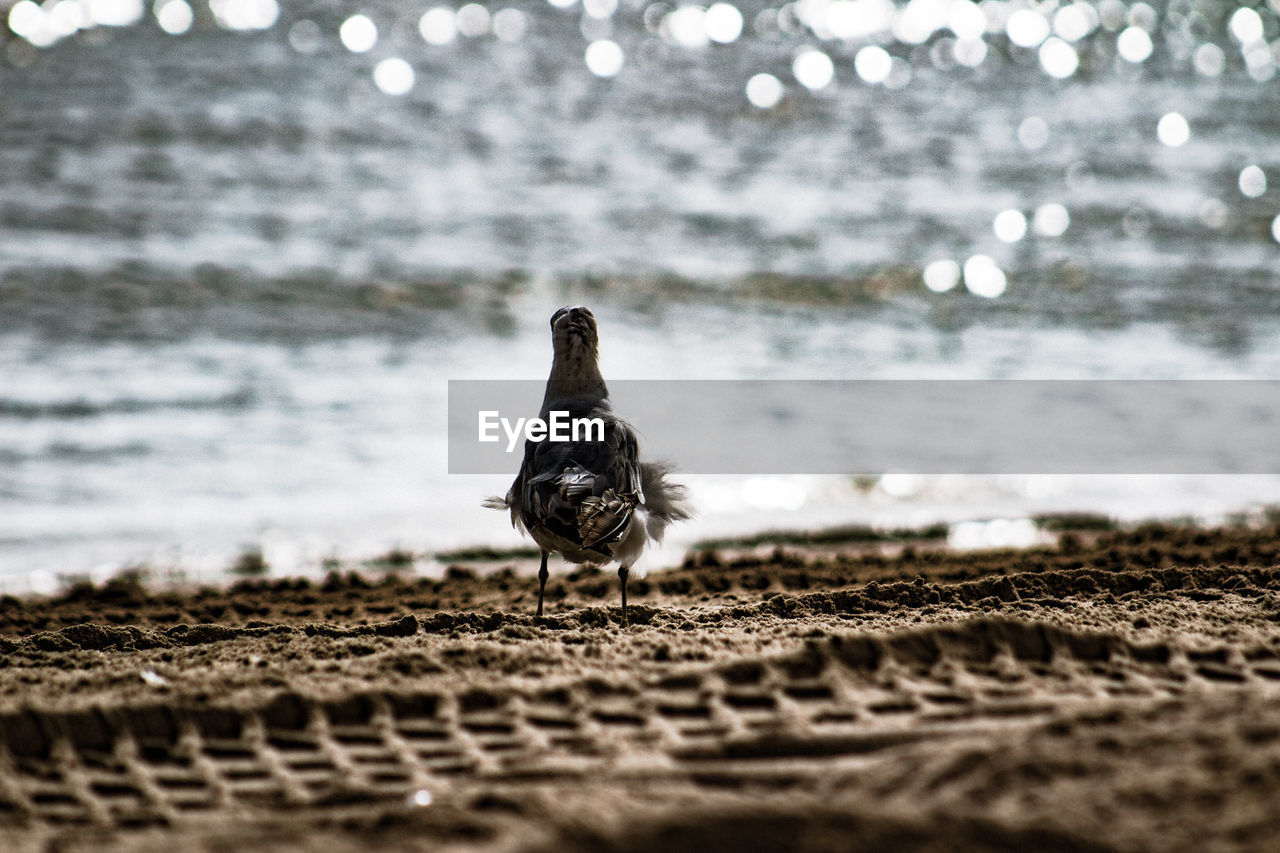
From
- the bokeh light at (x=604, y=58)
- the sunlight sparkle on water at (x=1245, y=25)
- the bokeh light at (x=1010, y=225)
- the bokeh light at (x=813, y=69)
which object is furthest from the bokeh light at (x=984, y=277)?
the sunlight sparkle on water at (x=1245, y=25)

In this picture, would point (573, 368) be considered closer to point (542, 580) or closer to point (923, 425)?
point (542, 580)

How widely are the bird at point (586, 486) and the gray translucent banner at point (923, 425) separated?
2.04 m

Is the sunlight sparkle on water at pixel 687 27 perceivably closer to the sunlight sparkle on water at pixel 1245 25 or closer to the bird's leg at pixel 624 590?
the sunlight sparkle on water at pixel 1245 25

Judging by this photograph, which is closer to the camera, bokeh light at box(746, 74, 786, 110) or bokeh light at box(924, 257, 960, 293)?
bokeh light at box(924, 257, 960, 293)

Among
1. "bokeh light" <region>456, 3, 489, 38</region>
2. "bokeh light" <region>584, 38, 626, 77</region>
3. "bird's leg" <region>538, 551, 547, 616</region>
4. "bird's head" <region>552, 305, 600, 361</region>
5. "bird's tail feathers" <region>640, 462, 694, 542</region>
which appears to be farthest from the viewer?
"bokeh light" <region>456, 3, 489, 38</region>

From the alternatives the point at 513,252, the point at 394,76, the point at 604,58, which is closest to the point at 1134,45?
the point at 604,58

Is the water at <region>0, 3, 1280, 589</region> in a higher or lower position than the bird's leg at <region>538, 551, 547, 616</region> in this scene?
higher

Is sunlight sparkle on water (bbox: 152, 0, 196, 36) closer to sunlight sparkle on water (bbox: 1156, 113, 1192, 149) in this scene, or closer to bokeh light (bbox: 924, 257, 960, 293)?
bokeh light (bbox: 924, 257, 960, 293)

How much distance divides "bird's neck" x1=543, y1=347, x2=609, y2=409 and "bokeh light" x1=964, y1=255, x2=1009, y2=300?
6.81 meters

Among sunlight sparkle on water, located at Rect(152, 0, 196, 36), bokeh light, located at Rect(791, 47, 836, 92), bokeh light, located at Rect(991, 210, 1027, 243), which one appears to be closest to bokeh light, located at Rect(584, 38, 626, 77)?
bokeh light, located at Rect(791, 47, 836, 92)

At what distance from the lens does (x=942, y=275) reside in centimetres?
1199

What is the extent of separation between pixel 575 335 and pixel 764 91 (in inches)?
560

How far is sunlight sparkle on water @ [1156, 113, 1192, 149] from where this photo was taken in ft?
56.0

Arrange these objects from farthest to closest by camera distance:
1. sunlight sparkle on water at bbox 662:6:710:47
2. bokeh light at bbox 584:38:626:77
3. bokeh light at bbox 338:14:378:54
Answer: sunlight sparkle on water at bbox 662:6:710:47 → bokeh light at bbox 338:14:378:54 → bokeh light at bbox 584:38:626:77
